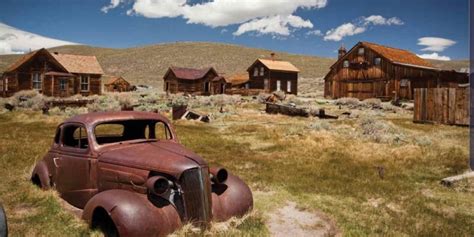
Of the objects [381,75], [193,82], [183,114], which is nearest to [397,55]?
[381,75]

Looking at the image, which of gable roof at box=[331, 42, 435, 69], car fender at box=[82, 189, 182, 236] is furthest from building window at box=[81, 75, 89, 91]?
car fender at box=[82, 189, 182, 236]

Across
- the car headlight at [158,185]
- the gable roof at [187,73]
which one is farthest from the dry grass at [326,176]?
the gable roof at [187,73]

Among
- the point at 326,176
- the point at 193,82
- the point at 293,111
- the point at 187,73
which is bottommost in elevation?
the point at 326,176

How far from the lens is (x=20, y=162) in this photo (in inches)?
420

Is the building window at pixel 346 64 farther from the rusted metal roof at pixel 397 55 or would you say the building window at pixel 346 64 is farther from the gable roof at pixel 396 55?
the rusted metal roof at pixel 397 55

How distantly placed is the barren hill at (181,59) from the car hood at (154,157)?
90611mm

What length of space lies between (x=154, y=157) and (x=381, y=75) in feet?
132

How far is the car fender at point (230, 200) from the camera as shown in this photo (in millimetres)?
6004

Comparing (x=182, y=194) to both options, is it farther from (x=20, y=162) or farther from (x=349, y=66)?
(x=349, y=66)

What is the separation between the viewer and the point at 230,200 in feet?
20.2

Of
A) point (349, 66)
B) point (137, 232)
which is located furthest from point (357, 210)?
point (349, 66)

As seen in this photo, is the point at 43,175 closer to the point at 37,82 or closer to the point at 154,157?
the point at 154,157

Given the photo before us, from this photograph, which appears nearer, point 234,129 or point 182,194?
point 182,194

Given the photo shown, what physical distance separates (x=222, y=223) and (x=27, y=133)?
13.5 metres
